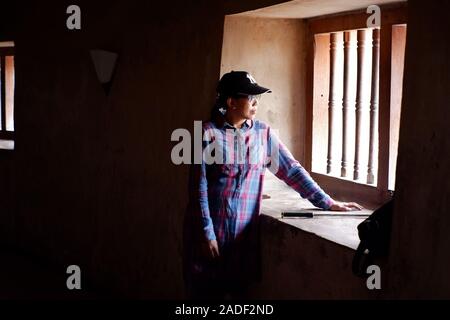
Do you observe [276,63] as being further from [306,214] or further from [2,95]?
[2,95]

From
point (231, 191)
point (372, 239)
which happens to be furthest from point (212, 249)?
point (372, 239)

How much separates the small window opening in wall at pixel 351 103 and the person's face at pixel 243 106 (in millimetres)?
618

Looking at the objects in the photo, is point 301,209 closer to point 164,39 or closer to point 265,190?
point 265,190

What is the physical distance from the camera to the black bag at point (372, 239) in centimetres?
269

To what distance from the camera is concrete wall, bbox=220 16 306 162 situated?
388 centimetres

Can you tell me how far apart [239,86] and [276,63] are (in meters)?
0.76

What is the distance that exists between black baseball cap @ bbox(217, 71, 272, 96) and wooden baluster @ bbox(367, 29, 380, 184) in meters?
0.58

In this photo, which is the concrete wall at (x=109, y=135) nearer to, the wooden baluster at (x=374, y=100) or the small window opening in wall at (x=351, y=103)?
the small window opening in wall at (x=351, y=103)

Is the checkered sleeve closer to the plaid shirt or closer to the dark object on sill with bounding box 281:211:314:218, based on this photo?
the plaid shirt

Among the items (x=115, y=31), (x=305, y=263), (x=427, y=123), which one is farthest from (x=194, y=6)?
(x=427, y=123)

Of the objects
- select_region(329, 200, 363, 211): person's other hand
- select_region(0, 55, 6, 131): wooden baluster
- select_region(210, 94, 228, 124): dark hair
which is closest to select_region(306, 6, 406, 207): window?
select_region(329, 200, 363, 211): person's other hand

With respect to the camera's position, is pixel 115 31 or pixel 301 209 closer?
pixel 301 209

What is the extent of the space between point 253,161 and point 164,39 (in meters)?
1.35

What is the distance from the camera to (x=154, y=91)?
460 cm
